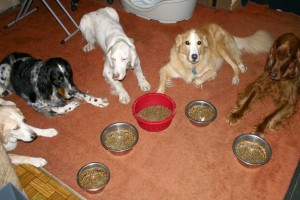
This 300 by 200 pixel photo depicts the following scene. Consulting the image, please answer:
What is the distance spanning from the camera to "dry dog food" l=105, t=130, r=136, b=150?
324cm

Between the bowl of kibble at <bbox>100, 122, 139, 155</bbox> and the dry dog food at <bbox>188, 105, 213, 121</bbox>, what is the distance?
699mm

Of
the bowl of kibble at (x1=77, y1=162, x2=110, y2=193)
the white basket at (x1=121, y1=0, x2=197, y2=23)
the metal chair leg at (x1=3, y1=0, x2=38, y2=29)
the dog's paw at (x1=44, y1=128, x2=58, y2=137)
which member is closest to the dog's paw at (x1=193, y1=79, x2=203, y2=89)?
the white basket at (x1=121, y1=0, x2=197, y2=23)

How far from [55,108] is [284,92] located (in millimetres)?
2675

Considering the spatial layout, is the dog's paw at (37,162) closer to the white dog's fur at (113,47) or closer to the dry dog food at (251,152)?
the white dog's fur at (113,47)

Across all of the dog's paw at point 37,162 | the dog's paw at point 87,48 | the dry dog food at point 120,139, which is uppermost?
the dog's paw at point 87,48

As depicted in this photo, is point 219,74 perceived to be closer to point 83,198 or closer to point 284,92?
point 284,92

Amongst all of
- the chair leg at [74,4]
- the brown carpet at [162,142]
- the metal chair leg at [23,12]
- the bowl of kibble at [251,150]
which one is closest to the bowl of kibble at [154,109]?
the brown carpet at [162,142]

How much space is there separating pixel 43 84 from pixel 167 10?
2324mm

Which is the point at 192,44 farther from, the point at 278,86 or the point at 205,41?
the point at 278,86

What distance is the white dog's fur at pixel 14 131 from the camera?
2.88 m

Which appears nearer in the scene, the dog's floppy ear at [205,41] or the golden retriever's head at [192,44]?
the golden retriever's head at [192,44]

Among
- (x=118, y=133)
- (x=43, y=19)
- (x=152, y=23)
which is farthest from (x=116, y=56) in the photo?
(x=43, y=19)

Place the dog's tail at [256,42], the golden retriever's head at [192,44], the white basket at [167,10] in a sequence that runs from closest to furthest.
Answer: the golden retriever's head at [192,44]
the dog's tail at [256,42]
the white basket at [167,10]

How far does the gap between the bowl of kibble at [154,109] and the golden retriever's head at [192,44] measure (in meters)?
0.57
